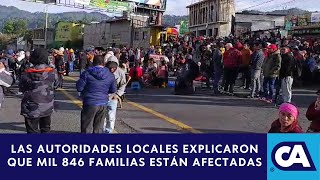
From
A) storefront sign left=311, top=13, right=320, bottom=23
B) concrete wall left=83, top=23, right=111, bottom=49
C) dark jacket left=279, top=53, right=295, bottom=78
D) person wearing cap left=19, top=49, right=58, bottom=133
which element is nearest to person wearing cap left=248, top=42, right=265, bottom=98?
dark jacket left=279, top=53, right=295, bottom=78

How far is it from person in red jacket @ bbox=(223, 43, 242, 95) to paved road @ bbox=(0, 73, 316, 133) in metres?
0.57

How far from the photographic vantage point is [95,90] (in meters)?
7.25

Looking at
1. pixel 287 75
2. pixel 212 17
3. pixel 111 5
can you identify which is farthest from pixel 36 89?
pixel 212 17

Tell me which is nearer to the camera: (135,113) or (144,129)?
(144,129)

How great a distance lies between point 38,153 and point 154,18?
2027 inches

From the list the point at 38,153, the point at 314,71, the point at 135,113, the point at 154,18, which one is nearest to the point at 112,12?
the point at 154,18

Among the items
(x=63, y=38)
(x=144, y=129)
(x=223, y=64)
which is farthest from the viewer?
(x=63, y=38)

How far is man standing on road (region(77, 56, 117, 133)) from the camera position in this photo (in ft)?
23.7

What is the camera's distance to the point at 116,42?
59.6 m

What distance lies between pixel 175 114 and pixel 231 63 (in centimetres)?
379

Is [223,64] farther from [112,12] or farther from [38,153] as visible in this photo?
[112,12]

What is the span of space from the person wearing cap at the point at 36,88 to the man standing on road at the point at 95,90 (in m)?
0.80

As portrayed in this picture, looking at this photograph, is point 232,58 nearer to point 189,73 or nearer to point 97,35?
point 189,73

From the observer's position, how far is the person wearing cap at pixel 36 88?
640cm
